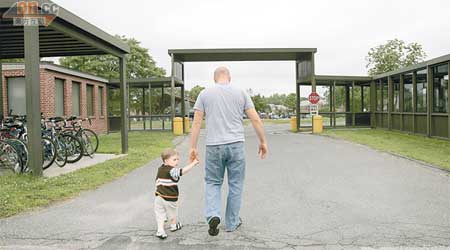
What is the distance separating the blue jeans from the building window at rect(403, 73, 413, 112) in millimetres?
16730

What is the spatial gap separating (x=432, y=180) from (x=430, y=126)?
403 inches

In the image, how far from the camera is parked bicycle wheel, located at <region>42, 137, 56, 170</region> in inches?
307

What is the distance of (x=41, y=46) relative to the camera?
10250mm

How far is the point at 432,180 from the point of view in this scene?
22.5ft

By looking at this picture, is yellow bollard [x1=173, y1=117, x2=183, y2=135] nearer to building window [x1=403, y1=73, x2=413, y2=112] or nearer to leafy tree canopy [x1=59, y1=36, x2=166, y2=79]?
Result: building window [x1=403, y1=73, x2=413, y2=112]

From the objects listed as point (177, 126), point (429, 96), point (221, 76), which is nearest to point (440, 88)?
point (429, 96)

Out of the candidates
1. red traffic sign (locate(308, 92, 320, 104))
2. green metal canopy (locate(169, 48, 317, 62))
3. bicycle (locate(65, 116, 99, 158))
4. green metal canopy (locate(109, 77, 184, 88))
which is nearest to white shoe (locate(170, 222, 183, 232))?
bicycle (locate(65, 116, 99, 158))

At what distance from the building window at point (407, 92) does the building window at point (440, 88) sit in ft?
9.18

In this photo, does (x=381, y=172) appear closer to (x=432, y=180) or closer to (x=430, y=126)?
(x=432, y=180)

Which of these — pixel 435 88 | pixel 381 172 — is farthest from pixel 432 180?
pixel 435 88

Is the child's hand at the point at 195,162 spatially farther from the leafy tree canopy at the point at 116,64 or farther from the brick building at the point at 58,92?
the leafy tree canopy at the point at 116,64

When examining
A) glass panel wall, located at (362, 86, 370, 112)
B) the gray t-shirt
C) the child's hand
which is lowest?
the child's hand

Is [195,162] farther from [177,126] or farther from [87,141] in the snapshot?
[177,126]

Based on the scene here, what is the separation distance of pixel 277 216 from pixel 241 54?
57.6 ft
